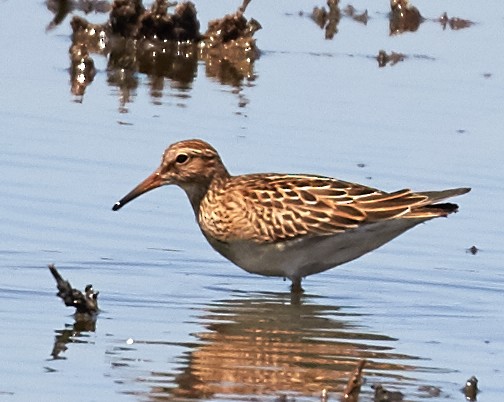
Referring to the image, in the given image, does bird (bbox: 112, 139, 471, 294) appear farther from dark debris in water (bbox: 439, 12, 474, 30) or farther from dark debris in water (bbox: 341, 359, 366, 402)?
dark debris in water (bbox: 439, 12, 474, 30)

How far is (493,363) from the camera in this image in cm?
927

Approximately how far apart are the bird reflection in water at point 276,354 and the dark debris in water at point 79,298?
0.61 meters

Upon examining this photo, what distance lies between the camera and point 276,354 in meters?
9.34

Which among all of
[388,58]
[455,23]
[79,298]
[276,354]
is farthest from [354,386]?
[455,23]

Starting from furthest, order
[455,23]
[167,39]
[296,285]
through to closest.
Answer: [455,23] → [167,39] → [296,285]

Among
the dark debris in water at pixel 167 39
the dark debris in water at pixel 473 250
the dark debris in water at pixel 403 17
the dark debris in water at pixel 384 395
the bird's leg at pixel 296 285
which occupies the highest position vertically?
the dark debris in water at pixel 403 17

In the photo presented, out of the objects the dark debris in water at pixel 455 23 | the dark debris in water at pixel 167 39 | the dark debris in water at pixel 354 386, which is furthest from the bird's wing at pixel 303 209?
the dark debris in water at pixel 455 23

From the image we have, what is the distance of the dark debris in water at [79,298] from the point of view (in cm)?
949

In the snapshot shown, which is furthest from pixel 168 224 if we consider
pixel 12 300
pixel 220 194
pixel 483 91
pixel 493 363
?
pixel 483 91

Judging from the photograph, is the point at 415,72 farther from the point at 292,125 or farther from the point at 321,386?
the point at 321,386

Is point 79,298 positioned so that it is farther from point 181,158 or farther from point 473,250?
point 473,250

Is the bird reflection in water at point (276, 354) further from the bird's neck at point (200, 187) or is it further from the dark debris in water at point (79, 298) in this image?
the bird's neck at point (200, 187)

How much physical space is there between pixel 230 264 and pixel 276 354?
244 cm

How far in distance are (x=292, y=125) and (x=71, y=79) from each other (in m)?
2.25
